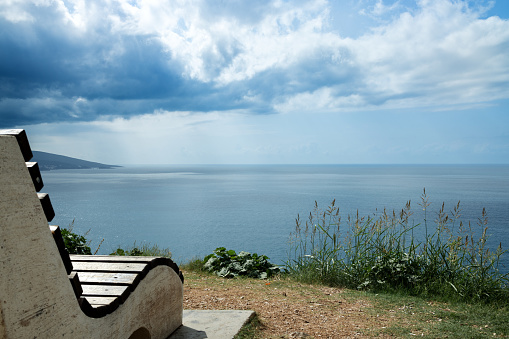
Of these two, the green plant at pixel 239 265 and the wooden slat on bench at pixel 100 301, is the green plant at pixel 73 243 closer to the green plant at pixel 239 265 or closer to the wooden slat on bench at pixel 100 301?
the green plant at pixel 239 265

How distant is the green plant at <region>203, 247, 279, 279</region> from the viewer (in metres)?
6.67

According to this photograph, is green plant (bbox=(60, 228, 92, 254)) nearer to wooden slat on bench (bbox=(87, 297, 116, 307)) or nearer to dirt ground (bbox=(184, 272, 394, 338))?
dirt ground (bbox=(184, 272, 394, 338))

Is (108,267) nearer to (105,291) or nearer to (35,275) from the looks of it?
(105,291)

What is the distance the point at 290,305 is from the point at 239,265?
215 centimetres

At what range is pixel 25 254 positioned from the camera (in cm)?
171

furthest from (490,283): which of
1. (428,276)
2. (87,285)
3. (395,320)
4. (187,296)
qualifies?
(87,285)

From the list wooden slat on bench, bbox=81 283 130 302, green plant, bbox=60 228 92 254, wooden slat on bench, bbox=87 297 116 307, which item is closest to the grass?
wooden slat on bench, bbox=81 283 130 302

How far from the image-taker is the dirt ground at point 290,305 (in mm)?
3969

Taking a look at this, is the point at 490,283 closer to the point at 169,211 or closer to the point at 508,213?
the point at 508,213

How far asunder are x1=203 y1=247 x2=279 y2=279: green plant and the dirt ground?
0.35 meters

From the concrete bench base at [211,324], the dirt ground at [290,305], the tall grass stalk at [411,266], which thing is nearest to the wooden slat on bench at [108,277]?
the concrete bench base at [211,324]

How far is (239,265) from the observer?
681 centimetres

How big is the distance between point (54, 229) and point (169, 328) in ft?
6.13

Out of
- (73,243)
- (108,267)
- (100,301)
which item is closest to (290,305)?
(108,267)
